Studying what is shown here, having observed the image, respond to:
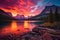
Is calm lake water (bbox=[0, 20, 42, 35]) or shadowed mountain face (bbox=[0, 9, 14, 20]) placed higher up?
shadowed mountain face (bbox=[0, 9, 14, 20])

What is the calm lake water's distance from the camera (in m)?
1.92

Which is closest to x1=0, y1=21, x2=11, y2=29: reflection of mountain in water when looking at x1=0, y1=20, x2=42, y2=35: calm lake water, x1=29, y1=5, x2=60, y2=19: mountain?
x1=0, y1=20, x2=42, y2=35: calm lake water

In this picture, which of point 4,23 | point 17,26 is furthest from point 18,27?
point 4,23

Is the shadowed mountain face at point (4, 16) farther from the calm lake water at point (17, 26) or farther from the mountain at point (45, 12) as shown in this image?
the mountain at point (45, 12)

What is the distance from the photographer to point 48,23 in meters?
1.92

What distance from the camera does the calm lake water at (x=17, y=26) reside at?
6.29ft

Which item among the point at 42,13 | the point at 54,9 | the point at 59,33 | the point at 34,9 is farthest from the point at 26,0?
the point at 59,33

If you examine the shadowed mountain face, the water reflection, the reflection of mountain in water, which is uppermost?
the shadowed mountain face

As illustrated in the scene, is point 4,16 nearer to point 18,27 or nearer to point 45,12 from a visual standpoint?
point 18,27

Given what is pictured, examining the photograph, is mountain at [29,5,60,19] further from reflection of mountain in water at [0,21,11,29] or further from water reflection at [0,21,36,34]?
reflection of mountain in water at [0,21,11,29]

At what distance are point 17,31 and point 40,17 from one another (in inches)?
16.2

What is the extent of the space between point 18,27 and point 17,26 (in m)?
0.02

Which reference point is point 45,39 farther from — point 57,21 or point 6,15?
point 6,15

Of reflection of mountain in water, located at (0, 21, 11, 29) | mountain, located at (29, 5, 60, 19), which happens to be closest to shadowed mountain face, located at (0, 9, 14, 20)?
reflection of mountain in water, located at (0, 21, 11, 29)
